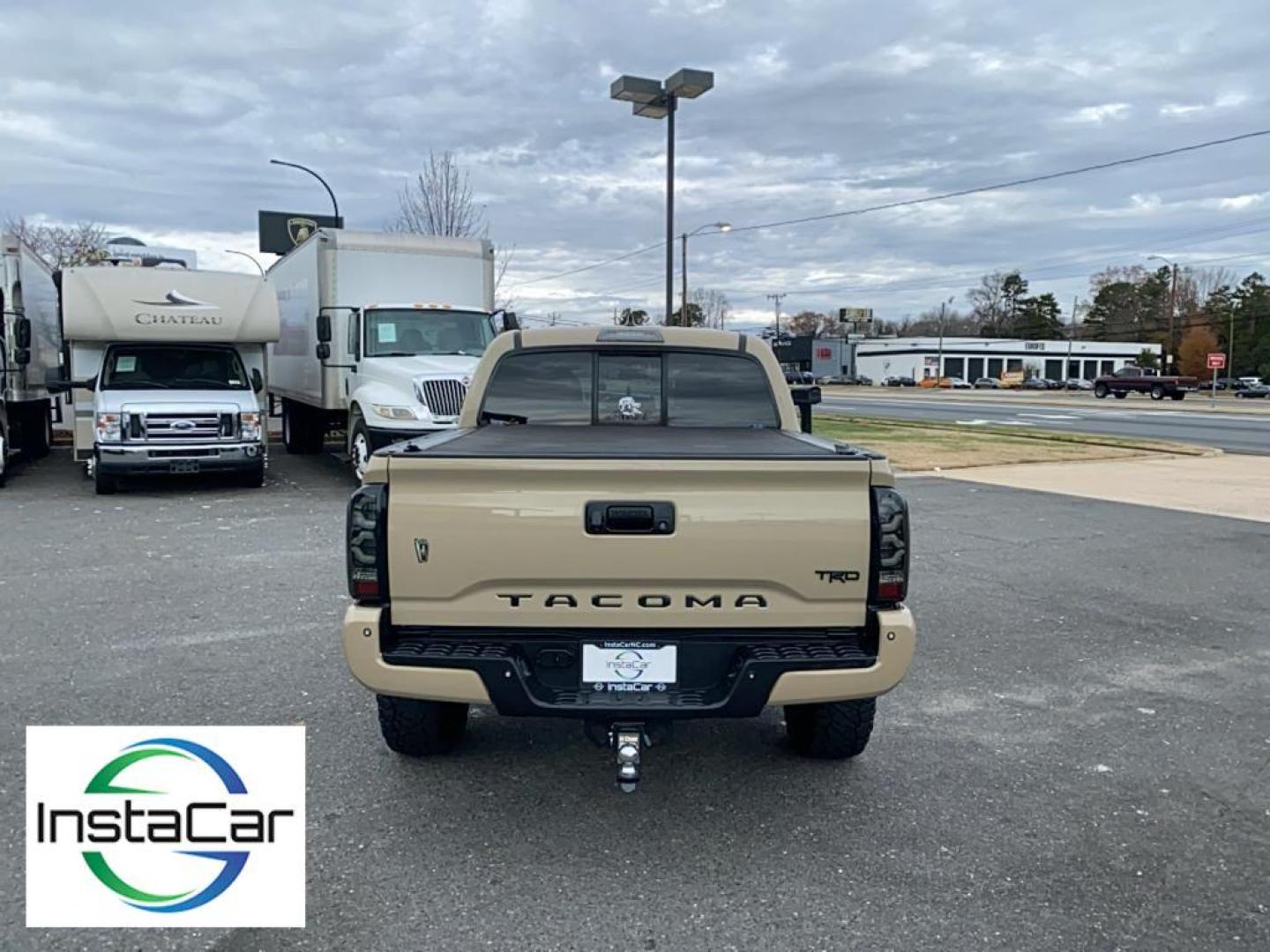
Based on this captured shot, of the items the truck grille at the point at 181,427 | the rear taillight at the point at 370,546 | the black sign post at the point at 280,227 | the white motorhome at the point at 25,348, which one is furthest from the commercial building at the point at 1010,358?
the rear taillight at the point at 370,546

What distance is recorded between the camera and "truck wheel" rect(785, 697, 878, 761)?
13.9 ft

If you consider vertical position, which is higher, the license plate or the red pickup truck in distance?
the red pickup truck in distance

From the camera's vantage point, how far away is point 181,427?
12.7m

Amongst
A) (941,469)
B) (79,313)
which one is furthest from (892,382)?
(79,313)

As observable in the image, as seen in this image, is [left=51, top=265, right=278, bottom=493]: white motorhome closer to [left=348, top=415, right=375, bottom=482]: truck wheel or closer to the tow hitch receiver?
[left=348, top=415, right=375, bottom=482]: truck wheel

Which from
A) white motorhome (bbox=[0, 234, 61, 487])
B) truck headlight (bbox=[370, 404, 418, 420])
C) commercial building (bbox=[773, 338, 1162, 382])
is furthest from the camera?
commercial building (bbox=[773, 338, 1162, 382])

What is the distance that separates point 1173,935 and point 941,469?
14490 millimetres

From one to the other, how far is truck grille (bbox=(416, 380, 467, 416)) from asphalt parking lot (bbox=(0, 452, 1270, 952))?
4.80 meters

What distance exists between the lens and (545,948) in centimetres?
302

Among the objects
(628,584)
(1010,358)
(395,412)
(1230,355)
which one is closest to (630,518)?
(628,584)

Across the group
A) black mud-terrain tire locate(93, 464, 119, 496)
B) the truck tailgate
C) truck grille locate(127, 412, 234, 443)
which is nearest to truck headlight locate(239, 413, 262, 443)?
truck grille locate(127, 412, 234, 443)

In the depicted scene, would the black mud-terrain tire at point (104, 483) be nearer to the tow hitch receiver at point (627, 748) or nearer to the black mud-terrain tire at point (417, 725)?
the black mud-terrain tire at point (417, 725)

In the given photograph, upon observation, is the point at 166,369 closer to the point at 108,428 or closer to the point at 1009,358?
the point at 108,428

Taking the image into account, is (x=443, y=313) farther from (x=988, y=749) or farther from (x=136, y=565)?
(x=988, y=749)
